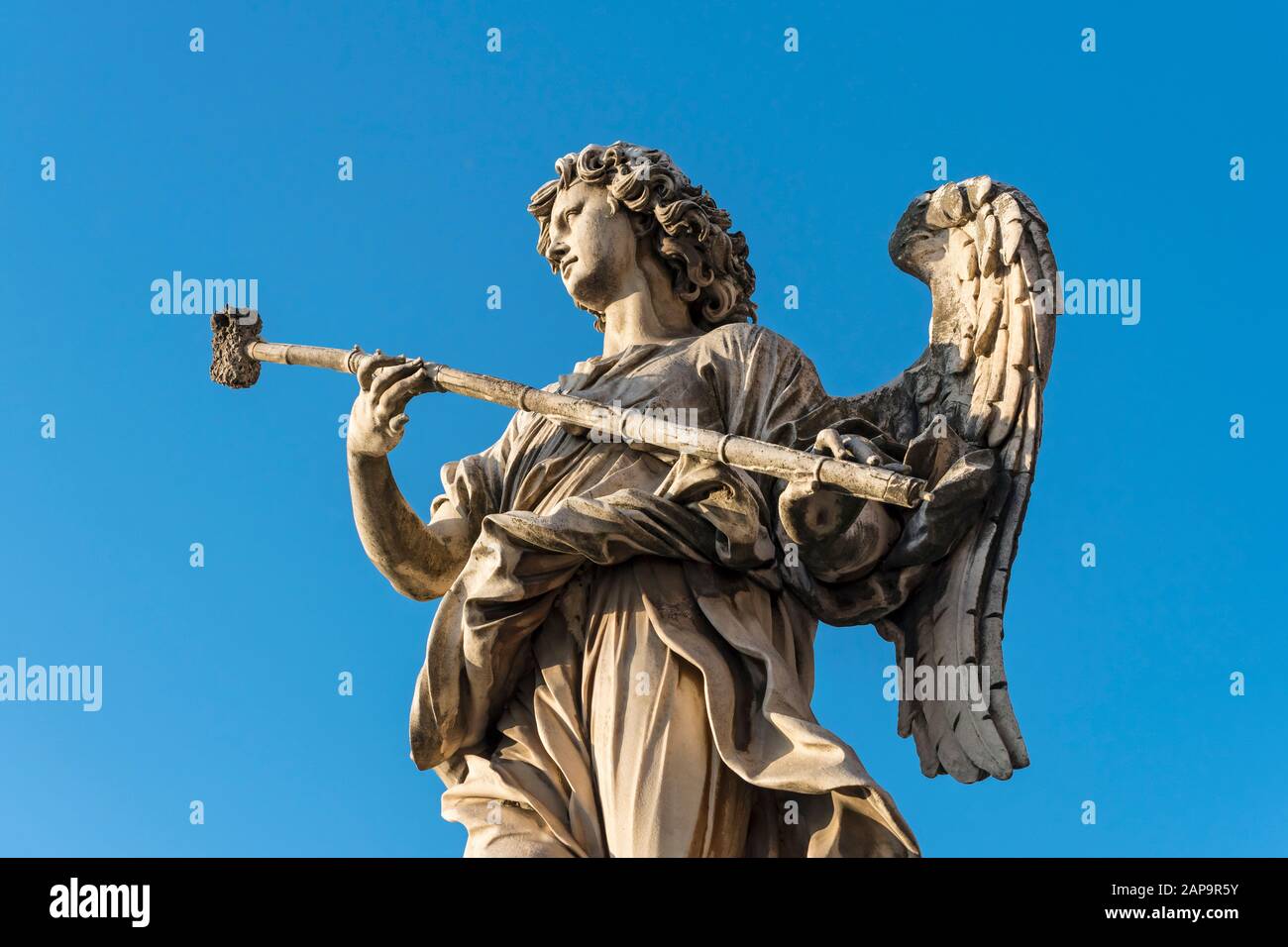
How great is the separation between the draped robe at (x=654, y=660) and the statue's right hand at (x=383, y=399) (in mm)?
742

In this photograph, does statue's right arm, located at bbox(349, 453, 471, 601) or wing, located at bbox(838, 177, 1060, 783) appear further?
statue's right arm, located at bbox(349, 453, 471, 601)

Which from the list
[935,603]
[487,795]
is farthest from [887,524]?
[487,795]

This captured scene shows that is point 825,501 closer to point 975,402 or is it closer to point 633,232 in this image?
point 975,402

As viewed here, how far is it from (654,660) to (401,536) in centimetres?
161

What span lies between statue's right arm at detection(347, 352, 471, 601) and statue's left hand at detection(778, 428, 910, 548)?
189cm

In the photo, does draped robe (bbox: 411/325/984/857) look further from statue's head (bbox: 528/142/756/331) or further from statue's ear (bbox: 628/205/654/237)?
statue's ear (bbox: 628/205/654/237)

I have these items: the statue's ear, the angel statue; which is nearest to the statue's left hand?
the angel statue

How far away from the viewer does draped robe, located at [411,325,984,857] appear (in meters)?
11.5

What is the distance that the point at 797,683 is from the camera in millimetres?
11914

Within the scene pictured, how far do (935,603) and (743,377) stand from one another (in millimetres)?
1529

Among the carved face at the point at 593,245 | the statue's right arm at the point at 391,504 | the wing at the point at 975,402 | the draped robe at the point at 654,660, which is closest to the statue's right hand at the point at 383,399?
the statue's right arm at the point at 391,504
